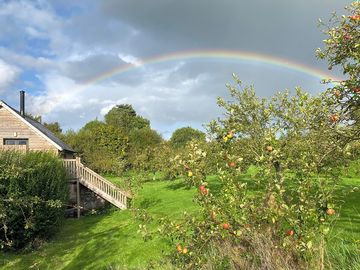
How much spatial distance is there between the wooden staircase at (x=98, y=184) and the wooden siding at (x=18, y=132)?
3246 millimetres

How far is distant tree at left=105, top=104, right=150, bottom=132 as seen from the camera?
102 metres

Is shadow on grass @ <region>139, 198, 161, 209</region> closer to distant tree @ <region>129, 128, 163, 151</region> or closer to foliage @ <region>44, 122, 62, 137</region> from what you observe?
distant tree @ <region>129, 128, 163, 151</region>

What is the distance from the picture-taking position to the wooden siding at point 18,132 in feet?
103

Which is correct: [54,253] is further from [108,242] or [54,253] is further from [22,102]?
[22,102]

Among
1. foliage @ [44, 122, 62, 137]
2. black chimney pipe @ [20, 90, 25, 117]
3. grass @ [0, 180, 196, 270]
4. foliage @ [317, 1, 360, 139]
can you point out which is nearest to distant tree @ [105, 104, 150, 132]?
foliage @ [44, 122, 62, 137]

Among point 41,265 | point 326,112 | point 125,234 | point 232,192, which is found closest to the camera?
point 232,192

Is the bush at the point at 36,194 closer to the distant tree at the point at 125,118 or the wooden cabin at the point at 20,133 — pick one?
the wooden cabin at the point at 20,133

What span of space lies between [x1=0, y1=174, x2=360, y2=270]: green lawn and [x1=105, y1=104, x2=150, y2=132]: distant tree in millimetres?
75030

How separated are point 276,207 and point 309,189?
49 cm

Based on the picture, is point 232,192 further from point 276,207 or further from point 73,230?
point 73,230

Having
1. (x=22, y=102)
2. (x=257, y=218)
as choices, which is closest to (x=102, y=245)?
(x=257, y=218)

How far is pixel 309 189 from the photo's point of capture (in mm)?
4754

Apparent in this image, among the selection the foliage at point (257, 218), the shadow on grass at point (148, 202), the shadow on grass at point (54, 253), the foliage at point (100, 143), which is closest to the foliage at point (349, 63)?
the foliage at point (257, 218)

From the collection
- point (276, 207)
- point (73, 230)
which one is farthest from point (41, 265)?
point (276, 207)
